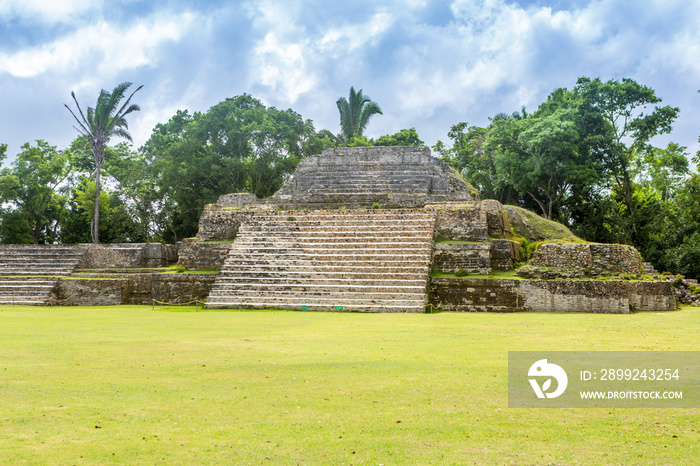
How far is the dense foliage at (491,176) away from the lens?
80.3 feet

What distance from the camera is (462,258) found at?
1397cm

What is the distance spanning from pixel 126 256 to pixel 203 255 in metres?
3.52

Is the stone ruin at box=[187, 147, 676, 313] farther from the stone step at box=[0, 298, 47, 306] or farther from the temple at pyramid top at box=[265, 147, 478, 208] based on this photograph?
the stone step at box=[0, 298, 47, 306]

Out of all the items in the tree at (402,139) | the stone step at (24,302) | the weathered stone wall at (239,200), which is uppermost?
the tree at (402,139)

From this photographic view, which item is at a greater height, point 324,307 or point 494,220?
point 494,220

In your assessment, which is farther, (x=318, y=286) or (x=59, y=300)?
(x=59, y=300)

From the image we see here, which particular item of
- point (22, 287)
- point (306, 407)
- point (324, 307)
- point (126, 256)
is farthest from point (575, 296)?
point (22, 287)

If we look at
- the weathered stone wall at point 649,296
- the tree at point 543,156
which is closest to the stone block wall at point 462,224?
the weathered stone wall at point 649,296

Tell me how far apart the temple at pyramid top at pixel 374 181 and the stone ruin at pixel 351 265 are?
12cm

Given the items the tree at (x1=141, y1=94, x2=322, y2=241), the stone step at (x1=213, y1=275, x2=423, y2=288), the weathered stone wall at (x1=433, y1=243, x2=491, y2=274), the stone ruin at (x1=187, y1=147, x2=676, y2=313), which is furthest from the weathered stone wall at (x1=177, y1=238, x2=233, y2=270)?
the tree at (x1=141, y1=94, x2=322, y2=241)

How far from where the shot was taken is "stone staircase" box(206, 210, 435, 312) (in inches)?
497

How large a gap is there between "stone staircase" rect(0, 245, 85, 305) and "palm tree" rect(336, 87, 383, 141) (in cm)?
2260

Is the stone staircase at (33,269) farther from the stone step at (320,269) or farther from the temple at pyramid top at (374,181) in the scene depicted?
the temple at pyramid top at (374,181)

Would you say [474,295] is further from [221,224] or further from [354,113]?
[354,113]
